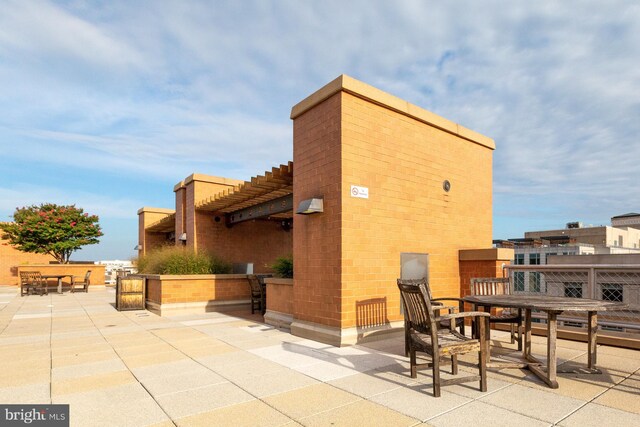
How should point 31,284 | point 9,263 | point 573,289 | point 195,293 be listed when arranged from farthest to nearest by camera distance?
point 9,263, point 31,284, point 573,289, point 195,293

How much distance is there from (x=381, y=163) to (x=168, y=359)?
4.46 metres

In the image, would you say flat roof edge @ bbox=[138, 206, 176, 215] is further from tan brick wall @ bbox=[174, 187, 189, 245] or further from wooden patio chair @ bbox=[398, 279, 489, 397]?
wooden patio chair @ bbox=[398, 279, 489, 397]

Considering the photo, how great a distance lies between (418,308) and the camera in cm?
397

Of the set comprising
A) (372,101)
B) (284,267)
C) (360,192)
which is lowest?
(284,267)

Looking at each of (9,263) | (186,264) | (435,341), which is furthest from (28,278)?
(435,341)

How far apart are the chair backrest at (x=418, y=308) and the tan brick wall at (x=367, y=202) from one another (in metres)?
1.80

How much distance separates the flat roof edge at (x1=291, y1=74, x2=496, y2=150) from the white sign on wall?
1.53 meters

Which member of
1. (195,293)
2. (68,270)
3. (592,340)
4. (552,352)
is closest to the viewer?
(552,352)

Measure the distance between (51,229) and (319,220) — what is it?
19.2 metres

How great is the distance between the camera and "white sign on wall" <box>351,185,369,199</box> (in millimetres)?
6131

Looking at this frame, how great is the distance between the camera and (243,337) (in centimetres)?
655

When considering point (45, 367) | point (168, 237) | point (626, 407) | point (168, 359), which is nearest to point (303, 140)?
point (168, 359)

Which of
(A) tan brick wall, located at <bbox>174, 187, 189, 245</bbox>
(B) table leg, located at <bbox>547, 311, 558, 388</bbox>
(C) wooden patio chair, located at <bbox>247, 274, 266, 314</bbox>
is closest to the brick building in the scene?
(C) wooden patio chair, located at <bbox>247, 274, 266, 314</bbox>

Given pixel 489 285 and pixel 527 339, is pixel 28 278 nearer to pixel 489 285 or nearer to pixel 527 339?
pixel 489 285
